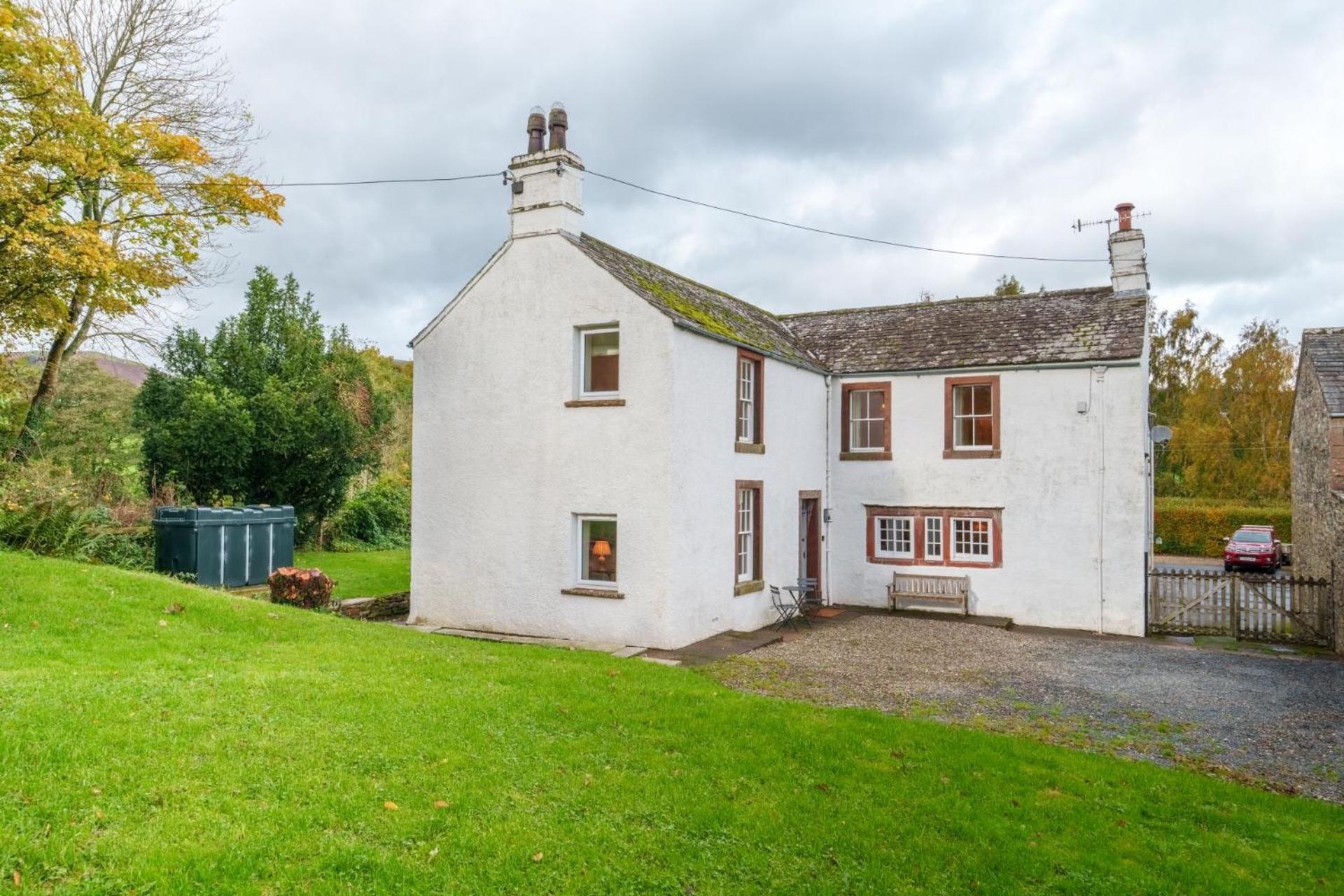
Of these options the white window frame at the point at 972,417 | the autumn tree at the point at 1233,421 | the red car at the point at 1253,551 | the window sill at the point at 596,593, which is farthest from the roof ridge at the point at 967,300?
the autumn tree at the point at 1233,421

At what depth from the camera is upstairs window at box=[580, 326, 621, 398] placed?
15.1 meters

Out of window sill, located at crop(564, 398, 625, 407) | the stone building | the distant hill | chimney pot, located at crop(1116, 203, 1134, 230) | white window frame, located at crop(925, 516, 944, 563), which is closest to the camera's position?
window sill, located at crop(564, 398, 625, 407)

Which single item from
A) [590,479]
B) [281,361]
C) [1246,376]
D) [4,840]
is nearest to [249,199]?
[281,361]

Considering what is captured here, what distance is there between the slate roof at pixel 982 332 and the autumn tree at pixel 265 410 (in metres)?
14.7

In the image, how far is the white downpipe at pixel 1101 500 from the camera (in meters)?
17.8

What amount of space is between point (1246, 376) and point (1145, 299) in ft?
122

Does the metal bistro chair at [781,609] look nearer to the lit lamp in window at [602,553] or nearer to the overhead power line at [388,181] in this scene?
the lit lamp in window at [602,553]

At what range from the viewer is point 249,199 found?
18.5 meters

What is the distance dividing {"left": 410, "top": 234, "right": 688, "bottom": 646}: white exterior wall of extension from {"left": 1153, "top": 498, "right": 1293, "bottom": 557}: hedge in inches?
1320

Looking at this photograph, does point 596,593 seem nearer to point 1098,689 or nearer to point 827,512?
point 827,512

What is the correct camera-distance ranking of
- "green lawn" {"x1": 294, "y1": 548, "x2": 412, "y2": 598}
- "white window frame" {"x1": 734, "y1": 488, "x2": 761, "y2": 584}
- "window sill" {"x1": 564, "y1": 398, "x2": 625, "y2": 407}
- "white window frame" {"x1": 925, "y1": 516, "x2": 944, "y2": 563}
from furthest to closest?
"green lawn" {"x1": 294, "y1": 548, "x2": 412, "y2": 598} → "white window frame" {"x1": 925, "y1": 516, "x2": 944, "y2": 563} → "white window frame" {"x1": 734, "y1": 488, "x2": 761, "y2": 584} → "window sill" {"x1": 564, "y1": 398, "x2": 625, "y2": 407}

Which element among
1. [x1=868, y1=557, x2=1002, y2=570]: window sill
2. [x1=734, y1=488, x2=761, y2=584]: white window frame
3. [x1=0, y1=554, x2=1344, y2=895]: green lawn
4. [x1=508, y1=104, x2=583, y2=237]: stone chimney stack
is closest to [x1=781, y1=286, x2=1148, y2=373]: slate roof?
[x1=868, y1=557, x2=1002, y2=570]: window sill

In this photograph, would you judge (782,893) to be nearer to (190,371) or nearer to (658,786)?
(658,786)

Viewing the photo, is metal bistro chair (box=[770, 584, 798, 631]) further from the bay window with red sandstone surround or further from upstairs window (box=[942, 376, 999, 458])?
upstairs window (box=[942, 376, 999, 458])
